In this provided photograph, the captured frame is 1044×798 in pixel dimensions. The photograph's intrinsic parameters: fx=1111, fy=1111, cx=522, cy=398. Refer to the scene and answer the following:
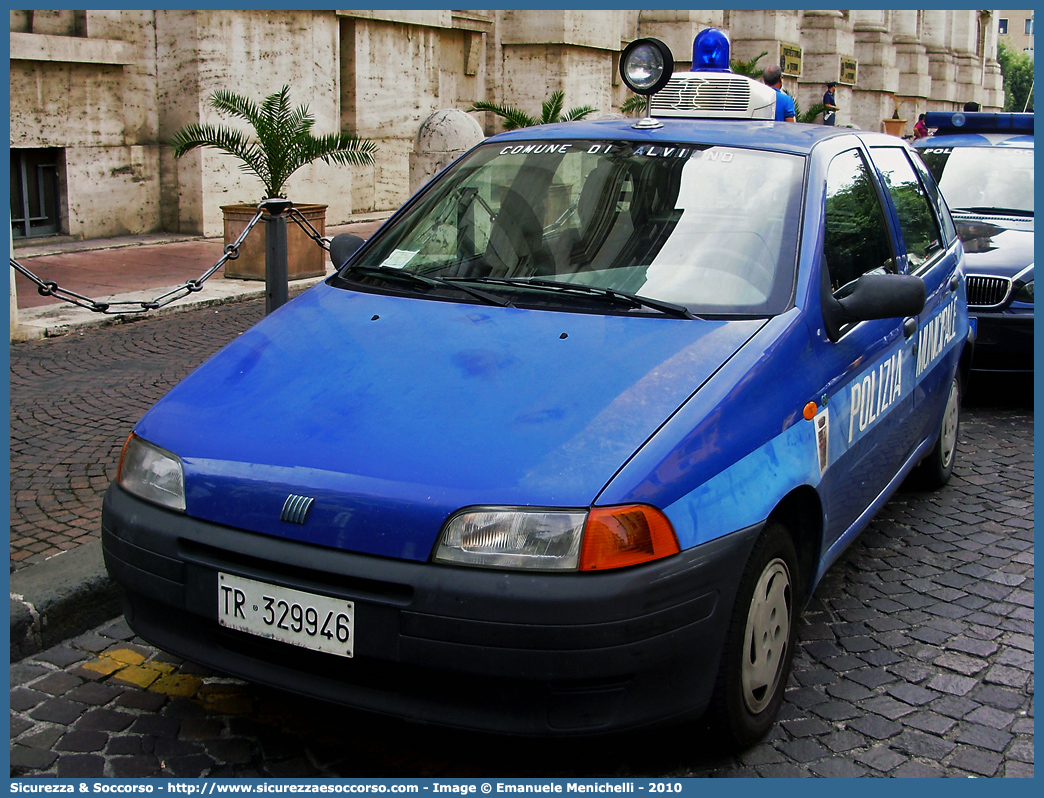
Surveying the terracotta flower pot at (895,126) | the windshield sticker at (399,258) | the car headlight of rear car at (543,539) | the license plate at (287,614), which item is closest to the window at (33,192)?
the windshield sticker at (399,258)

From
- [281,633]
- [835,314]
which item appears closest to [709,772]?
[281,633]

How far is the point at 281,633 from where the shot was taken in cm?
268

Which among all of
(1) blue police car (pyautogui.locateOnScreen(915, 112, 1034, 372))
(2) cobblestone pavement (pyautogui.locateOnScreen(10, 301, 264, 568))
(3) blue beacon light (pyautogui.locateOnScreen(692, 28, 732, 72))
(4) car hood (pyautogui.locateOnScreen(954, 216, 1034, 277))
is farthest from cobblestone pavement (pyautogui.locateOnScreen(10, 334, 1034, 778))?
(3) blue beacon light (pyautogui.locateOnScreen(692, 28, 732, 72))

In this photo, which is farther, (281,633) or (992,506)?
(992,506)

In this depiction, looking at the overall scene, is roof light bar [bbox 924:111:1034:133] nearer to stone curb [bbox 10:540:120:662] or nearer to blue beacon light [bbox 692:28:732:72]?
blue beacon light [bbox 692:28:732:72]

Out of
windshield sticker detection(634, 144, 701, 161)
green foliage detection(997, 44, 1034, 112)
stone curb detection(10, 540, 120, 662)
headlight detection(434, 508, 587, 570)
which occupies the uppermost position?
green foliage detection(997, 44, 1034, 112)

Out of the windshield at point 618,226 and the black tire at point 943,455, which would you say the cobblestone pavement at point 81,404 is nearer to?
the windshield at point 618,226

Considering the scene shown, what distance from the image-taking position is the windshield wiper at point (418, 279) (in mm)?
3477

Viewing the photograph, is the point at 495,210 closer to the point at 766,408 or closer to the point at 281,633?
the point at 766,408

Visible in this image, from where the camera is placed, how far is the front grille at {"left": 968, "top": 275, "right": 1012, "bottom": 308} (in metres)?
7.09

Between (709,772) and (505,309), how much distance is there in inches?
57.2

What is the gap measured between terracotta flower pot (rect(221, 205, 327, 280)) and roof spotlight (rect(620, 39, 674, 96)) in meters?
5.85

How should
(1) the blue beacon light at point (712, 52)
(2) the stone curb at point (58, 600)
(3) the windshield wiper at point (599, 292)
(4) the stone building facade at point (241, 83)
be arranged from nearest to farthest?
(3) the windshield wiper at point (599, 292) → (2) the stone curb at point (58, 600) → (1) the blue beacon light at point (712, 52) → (4) the stone building facade at point (241, 83)

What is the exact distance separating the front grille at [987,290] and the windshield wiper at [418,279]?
4.73 meters
